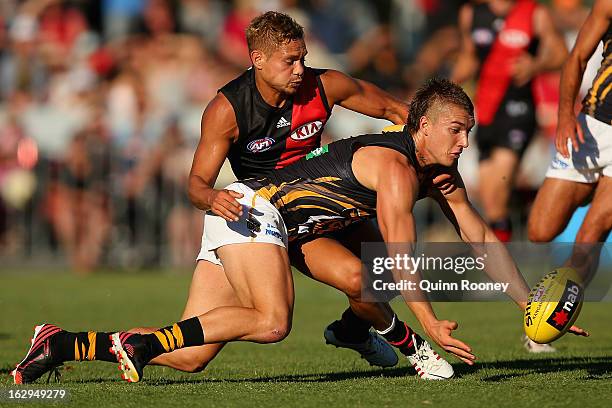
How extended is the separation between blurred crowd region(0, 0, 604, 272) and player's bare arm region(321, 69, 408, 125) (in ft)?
25.2

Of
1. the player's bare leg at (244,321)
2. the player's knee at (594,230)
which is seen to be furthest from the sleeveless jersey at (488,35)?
the player's bare leg at (244,321)

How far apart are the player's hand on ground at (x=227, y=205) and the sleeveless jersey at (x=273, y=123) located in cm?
76

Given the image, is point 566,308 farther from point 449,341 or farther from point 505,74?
point 505,74

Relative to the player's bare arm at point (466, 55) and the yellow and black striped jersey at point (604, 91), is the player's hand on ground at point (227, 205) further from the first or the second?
the player's bare arm at point (466, 55)

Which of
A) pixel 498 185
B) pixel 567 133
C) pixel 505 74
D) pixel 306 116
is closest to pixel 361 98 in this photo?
pixel 306 116

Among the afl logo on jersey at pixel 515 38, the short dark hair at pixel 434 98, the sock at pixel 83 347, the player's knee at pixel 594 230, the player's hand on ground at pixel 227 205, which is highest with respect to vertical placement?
the afl logo on jersey at pixel 515 38

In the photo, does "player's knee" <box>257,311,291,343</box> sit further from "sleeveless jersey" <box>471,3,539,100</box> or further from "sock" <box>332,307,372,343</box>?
"sleeveless jersey" <box>471,3,539,100</box>

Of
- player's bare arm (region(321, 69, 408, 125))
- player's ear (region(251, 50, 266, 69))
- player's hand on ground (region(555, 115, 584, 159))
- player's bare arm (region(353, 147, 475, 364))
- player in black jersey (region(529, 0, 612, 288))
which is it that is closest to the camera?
player's bare arm (region(353, 147, 475, 364))

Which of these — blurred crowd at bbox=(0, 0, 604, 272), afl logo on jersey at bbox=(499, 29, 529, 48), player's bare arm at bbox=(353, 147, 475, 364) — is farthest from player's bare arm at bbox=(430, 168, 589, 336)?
blurred crowd at bbox=(0, 0, 604, 272)

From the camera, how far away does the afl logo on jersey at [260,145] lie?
745 centimetres

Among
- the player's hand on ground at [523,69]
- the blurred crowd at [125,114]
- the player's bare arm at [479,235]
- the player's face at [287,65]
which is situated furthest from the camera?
the blurred crowd at [125,114]

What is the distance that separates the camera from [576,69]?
775cm

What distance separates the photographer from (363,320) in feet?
24.5

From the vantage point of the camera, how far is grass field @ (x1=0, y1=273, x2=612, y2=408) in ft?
20.2
